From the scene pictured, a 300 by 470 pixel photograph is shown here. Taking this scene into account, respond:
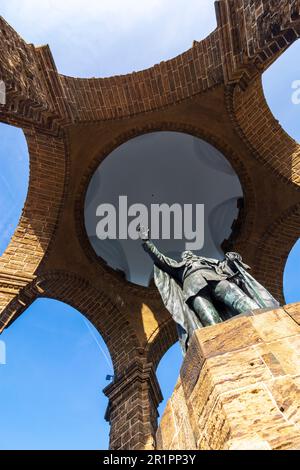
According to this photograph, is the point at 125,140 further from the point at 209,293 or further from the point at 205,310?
the point at 205,310

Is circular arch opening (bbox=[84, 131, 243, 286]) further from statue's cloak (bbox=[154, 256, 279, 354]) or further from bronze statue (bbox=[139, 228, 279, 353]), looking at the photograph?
bronze statue (bbox=[139, 228, 279, 353])

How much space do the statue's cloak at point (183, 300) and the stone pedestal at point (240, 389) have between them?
0.71 metres

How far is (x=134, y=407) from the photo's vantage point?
605 centimetres

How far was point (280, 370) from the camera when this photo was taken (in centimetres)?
240

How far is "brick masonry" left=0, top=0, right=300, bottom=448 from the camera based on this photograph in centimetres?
614

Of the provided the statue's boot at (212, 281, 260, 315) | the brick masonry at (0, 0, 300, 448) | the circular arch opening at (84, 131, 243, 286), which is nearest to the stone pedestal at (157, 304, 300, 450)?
the statue's boot at (212, 281, 260, 315)

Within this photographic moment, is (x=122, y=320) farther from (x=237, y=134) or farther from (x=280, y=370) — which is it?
(x=280, y=370)

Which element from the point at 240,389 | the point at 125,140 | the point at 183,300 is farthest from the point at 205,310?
the point at 125,140

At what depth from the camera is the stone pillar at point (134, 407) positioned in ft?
18.2

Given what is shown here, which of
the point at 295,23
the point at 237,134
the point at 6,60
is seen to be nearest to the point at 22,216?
the point at 6,60

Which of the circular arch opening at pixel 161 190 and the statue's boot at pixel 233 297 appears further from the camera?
the circular arch opening at pixel 161 190

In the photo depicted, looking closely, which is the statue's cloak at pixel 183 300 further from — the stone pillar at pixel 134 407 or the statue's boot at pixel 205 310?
the stone pillar at pixel 134 407

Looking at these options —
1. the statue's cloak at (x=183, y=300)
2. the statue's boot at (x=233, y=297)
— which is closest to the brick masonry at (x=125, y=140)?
the statue's cloak at (x=183, y=300)
